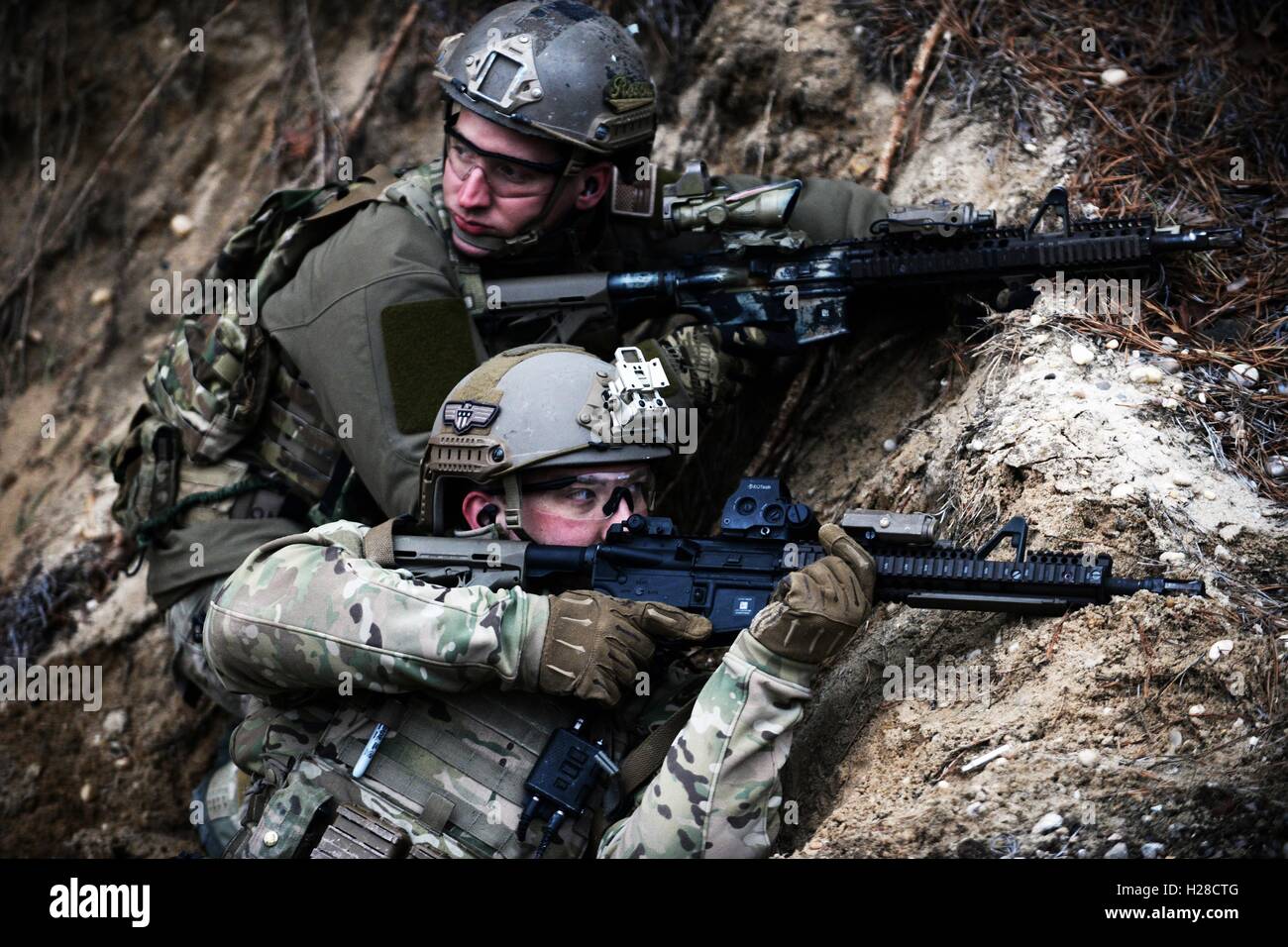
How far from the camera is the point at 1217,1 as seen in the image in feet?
19.1

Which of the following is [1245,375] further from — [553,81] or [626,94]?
[553,81]

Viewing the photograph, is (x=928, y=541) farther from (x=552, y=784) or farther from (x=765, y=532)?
(x=552, y=784)

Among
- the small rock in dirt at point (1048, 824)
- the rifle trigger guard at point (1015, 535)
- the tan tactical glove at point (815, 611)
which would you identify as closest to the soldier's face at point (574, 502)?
the tan tactical glove at point (815, 611)

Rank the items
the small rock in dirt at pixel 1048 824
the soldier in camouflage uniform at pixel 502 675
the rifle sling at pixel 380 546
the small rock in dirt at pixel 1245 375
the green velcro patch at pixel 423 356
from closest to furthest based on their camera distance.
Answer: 1. the small rock in dirt at pixel 1048 824
2. the soldier in camouflage uniform at pixel 502 675
3. the rifle sling at pixel 380 546
4. the small rock in dirt at pixel 1245 375
5. the green velcro patch at pixel 423 356

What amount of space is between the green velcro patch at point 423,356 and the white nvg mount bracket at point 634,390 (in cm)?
85

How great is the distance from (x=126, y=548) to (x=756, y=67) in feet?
12.7

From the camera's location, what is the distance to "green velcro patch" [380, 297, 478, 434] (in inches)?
202

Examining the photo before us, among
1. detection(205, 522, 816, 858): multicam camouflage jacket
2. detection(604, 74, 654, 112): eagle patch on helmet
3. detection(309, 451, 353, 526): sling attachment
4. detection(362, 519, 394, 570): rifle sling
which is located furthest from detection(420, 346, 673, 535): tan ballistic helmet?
detection(604, 74, 654, 112): eagle patch on helmet

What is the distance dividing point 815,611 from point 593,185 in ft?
9.12

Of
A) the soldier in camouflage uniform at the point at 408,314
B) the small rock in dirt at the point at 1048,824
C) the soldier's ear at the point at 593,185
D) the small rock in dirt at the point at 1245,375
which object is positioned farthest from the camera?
the soldier's ear at the point at 593,185

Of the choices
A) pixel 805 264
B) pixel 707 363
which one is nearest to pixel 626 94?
→ pixel 805 264

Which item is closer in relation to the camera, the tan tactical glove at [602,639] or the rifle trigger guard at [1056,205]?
the tan tactical glove at [602,639]

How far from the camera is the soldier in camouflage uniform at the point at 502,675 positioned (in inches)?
147

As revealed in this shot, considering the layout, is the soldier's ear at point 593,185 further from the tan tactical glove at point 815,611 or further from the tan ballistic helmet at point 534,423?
the tan tactical glove at point 815,611
